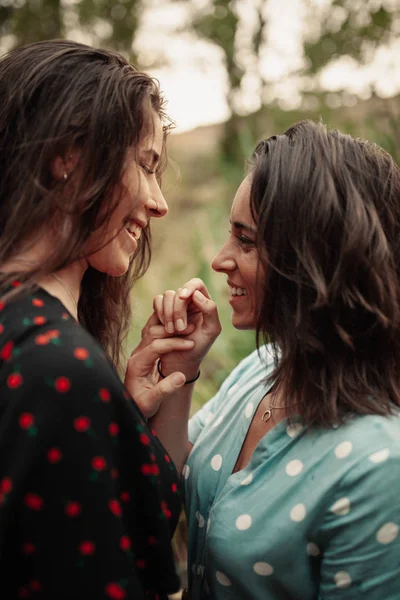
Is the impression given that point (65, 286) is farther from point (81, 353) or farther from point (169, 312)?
point (169, 312)

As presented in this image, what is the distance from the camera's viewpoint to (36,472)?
53.9 inches

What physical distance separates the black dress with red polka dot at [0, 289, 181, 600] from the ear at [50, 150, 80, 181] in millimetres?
374

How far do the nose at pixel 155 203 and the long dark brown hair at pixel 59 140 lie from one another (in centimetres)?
17

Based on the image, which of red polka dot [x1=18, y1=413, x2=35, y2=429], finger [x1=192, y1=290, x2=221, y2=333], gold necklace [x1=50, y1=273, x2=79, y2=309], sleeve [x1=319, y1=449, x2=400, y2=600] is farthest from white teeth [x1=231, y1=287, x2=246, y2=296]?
red polka dot [x1=18, y1=413, x2=35, y2=429]

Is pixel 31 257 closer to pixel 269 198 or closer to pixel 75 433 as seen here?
pixel 75 433

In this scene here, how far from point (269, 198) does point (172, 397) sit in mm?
779

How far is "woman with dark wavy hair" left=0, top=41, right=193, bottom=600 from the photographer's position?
4.52 feet

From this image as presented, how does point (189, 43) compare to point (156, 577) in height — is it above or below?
above

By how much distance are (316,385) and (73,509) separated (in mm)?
757

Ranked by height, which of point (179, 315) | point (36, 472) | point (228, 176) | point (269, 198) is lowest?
point (228, 176)

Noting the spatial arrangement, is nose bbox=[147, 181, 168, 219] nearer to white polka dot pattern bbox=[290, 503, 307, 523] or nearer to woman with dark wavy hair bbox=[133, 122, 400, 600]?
woman with dark wavy hair bbox=[133, 122, 400, 600]

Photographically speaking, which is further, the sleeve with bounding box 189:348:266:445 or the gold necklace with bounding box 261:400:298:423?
the sleeve with bounding box 189:348:266:445

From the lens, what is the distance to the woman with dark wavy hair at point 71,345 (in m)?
1.38

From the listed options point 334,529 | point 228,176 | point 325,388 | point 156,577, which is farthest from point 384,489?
point 228,176
